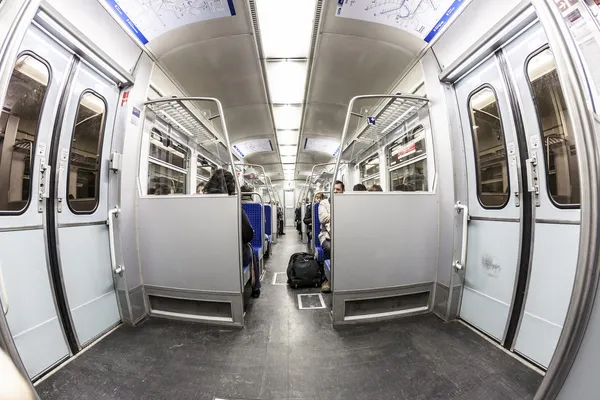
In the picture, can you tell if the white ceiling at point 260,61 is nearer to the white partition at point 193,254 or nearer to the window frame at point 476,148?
the window frame at point 476,148

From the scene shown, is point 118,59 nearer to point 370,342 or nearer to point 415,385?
point 370,342

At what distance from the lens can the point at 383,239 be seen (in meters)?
2.39

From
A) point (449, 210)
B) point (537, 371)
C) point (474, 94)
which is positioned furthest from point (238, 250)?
point (474, 94)

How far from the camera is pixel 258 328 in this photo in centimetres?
229

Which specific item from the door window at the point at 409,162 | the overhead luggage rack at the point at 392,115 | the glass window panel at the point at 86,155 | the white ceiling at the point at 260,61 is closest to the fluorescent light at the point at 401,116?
the overhead luggage rack at the point at 392,115

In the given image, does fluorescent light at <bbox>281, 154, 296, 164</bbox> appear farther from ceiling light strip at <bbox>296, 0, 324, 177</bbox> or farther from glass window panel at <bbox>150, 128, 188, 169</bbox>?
glass window panel at <bbox>150, 128, 188, 169</bbox>

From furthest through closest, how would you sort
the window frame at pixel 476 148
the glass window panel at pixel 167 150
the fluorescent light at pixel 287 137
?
1. the fluorescent light at pixel 287 137
2. the glass window panel at pixel 167 150
3. the window frame at pixel 476 148

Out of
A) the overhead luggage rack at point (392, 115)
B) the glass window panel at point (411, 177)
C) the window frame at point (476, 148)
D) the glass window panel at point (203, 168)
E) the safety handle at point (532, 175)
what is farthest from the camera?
the glass window panel at point (203, 168)

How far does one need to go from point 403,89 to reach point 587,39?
2666 mm

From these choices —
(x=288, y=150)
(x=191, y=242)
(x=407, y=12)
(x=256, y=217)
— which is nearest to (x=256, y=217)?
(x=256, y=217)

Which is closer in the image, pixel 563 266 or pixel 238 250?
pixel 563 266

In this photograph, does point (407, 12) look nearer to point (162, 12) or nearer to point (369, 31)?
point (369, 31)

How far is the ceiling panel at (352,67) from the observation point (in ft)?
8.96

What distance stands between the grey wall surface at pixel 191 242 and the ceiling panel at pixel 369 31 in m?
2.34
